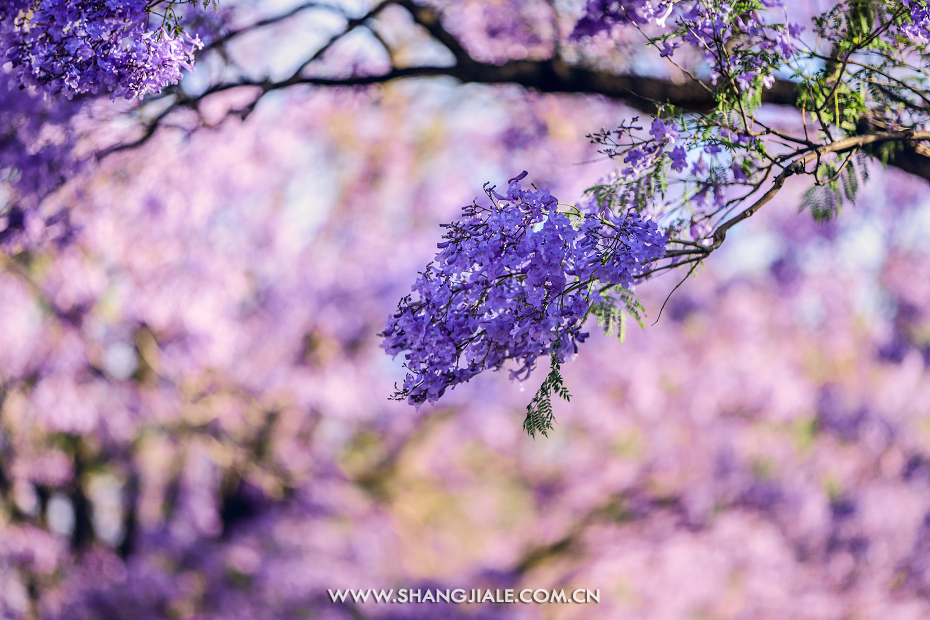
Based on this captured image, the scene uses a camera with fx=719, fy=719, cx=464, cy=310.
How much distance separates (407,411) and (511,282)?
6723 millimetres

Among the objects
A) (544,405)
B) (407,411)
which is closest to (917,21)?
(544,405)

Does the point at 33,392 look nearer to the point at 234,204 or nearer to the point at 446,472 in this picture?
the point at 234,204

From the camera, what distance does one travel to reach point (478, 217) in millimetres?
2047

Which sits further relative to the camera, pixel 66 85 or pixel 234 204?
pixel 234 204

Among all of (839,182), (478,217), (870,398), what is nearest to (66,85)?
(478,217)

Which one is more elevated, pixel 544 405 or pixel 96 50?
pixel 96 50

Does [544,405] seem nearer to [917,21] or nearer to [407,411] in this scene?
[917,21]

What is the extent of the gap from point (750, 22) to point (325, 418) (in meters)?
6.76

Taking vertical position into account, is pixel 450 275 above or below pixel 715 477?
below

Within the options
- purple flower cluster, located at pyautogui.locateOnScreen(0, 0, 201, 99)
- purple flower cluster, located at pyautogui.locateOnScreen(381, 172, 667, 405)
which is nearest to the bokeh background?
purple flower cluster, located at pyautogui.locateOnScreen(0, 0, 201, 99)

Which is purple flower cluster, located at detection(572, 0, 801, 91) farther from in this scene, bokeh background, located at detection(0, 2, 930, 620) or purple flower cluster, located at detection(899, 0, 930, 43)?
bokeh background, located at detection(0, 2, 930, 620)

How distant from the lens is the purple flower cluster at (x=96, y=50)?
2215 mm

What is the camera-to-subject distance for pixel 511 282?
197 cm

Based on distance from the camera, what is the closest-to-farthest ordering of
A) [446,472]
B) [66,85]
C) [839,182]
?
[66,85], [839,182], [446,472]
